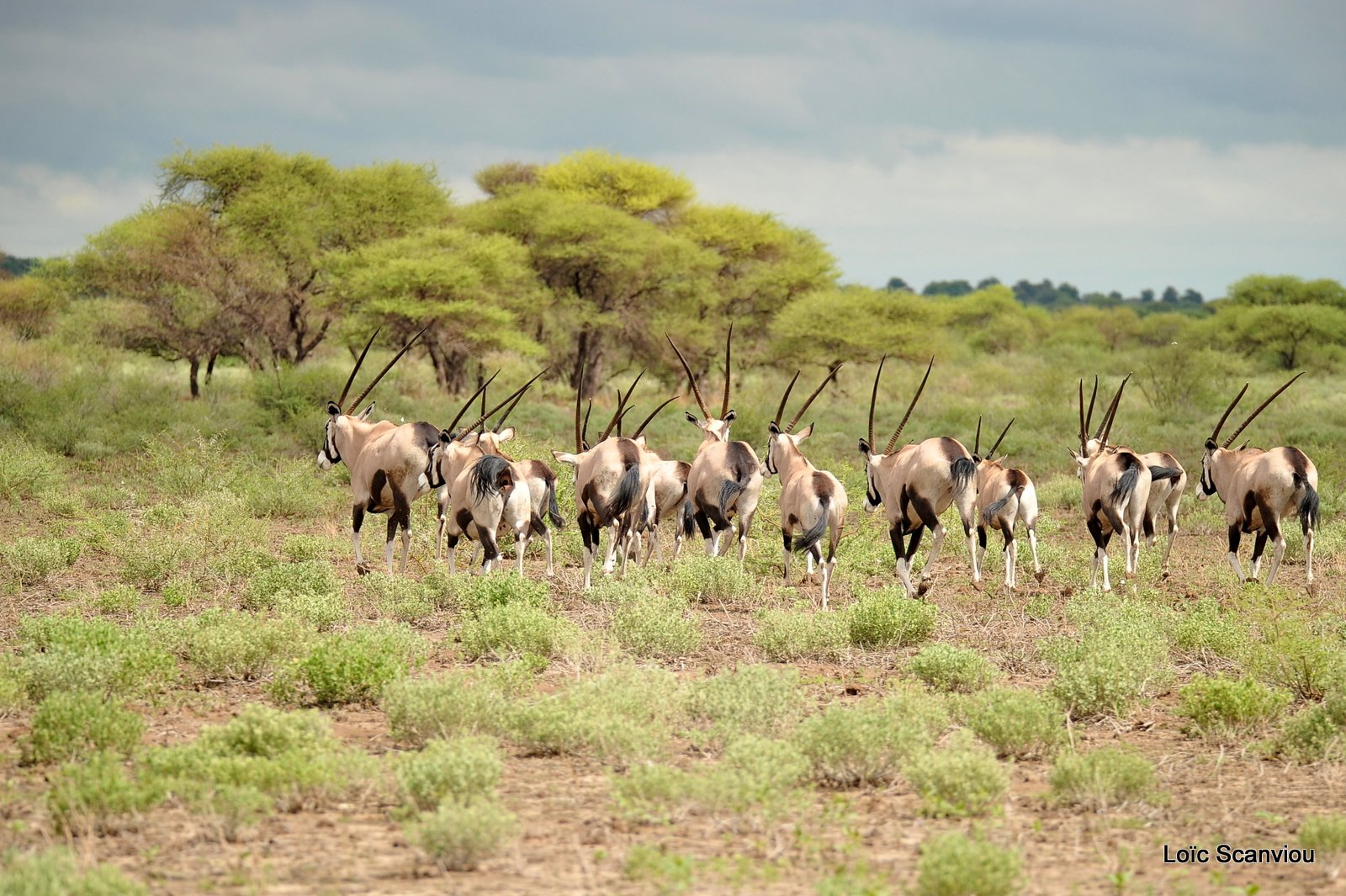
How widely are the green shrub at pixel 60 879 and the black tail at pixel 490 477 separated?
273 inches

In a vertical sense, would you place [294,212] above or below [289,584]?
above

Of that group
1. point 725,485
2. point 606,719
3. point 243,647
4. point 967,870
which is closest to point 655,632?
point 606,719

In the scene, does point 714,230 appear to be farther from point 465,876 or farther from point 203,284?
point 465,876

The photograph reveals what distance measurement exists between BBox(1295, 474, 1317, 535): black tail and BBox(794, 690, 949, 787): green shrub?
750 centimetres

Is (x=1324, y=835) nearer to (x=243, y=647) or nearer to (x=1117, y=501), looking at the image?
(x=243, y=647)

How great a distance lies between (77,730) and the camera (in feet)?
20.3

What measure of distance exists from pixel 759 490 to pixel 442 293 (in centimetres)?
2015

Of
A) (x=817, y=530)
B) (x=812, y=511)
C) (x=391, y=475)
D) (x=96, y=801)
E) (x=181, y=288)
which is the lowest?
(x=96, y=801)

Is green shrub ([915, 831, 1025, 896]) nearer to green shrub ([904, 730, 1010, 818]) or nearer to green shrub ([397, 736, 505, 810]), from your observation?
green shrub ([904, 730, 1010, 818])

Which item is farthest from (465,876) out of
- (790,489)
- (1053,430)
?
(1053,430)

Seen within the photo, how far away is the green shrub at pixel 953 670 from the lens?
26.4ft

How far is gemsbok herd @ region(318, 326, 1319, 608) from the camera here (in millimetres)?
11562

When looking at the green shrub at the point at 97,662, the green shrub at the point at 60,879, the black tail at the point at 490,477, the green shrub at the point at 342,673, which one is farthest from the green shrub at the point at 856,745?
the black tail at the point at 490,477

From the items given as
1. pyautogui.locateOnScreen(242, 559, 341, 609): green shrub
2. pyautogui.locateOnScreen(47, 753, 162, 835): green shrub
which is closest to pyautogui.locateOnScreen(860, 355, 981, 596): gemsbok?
pyautogui.locateOnScreen(242, 559, 341, 609): green shrub
